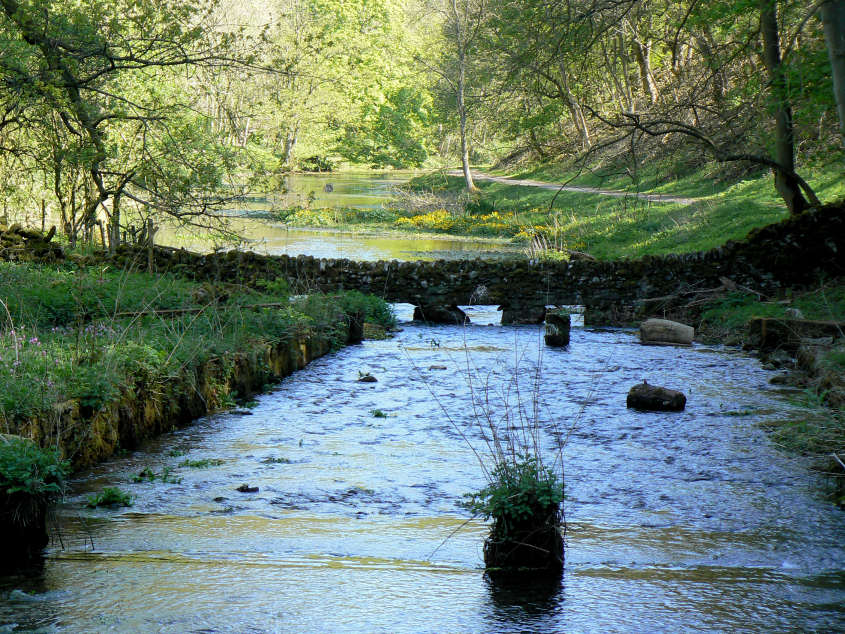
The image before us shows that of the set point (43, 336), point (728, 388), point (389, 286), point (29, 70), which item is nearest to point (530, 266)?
point (389, 286)

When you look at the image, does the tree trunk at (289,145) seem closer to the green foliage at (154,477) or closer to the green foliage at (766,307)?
the green foliage at (766,307)

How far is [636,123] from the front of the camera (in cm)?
1555

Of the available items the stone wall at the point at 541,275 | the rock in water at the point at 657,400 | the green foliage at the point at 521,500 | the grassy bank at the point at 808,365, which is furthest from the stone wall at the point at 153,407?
the grassy bank at the point at 808,365

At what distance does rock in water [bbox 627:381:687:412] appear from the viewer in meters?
10.6

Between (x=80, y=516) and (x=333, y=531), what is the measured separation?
179cm

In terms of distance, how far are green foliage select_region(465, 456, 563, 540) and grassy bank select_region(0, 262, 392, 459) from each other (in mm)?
3179

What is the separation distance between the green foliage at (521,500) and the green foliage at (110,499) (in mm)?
2820

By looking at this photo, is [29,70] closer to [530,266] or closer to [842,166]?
[530,266]

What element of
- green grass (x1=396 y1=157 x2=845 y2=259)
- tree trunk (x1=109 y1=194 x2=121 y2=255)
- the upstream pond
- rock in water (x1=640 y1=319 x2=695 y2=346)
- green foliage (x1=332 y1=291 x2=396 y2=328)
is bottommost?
the upstream pond

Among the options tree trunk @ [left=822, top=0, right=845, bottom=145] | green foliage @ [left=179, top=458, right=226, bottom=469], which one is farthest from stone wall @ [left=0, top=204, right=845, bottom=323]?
green foliage @ [left=179, top=458, right=226, bottom=469]

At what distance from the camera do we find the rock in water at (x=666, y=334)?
1561cm

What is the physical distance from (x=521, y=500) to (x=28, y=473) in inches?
115

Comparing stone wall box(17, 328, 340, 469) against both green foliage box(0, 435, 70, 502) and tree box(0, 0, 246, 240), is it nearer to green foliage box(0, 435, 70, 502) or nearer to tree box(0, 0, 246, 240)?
green foliage box(0, 435, 70, 502)

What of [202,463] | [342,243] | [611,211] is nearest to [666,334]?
[202,463]
